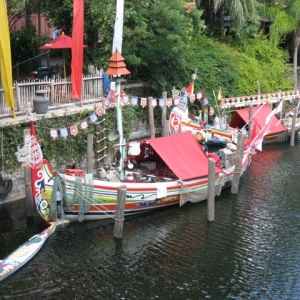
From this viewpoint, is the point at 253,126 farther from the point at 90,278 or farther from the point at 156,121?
the point at 90,278

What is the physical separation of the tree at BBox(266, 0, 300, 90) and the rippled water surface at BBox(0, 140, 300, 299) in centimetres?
1994

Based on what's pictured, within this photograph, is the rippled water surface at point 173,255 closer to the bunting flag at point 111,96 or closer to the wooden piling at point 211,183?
the wooden piling at point 211,183

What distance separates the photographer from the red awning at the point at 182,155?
22188 mm

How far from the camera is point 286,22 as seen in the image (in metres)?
39.9

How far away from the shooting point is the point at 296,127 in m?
33.6

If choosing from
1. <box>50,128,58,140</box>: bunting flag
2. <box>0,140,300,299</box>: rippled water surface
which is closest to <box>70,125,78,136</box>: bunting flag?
<box>50,128,58,140</box>: bunting flag

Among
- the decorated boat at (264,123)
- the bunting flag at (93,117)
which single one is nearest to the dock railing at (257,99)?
the decorated boat at (264,123)

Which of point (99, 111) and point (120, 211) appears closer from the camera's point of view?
point (120, 211)

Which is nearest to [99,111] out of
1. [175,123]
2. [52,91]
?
[52,91]

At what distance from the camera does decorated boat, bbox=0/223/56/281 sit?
16.3m

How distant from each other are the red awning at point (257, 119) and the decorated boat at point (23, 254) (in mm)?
17220

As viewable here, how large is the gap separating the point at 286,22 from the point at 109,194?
25.2m

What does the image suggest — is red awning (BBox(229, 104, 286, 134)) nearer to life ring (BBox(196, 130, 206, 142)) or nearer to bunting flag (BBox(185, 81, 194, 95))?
bunting flag (BBox(185, 81, 194, 95))

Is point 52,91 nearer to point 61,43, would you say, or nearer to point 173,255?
point 61,43
